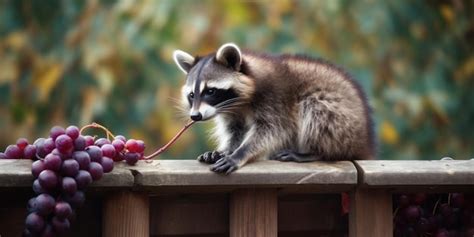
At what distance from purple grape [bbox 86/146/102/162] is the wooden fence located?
4cm

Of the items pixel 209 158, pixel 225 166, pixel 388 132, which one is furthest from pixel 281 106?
pixel 388 132

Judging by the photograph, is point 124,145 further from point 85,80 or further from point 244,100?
point 85,80

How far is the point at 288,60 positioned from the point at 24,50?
2.24 metres

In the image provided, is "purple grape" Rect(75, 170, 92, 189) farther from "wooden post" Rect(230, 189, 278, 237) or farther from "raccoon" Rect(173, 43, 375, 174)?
"raccoon" Rect(173, 43, 375, 174)

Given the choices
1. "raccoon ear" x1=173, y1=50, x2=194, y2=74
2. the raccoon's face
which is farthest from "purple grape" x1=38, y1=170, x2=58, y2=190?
"raccoon ear" x1=173, y1=50, x2=194, y2=74

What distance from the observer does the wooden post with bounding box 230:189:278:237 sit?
185 centimetres

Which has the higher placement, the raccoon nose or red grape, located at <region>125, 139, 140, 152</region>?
red grape, located at <region>125, 139, 140, 152</region>

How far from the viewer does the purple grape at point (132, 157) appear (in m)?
1.84

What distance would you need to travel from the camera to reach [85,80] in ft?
15.0

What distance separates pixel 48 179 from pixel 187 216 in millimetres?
310

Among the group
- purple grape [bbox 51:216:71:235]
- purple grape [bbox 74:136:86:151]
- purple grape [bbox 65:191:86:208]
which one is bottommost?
purple grape [bbox 51:216:71:235]

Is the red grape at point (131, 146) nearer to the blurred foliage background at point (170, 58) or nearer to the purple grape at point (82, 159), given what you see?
the purple grape at point (82, 159)

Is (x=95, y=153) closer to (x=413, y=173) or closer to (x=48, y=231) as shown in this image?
(x=48, y=231)

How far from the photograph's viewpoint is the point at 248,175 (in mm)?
1853
